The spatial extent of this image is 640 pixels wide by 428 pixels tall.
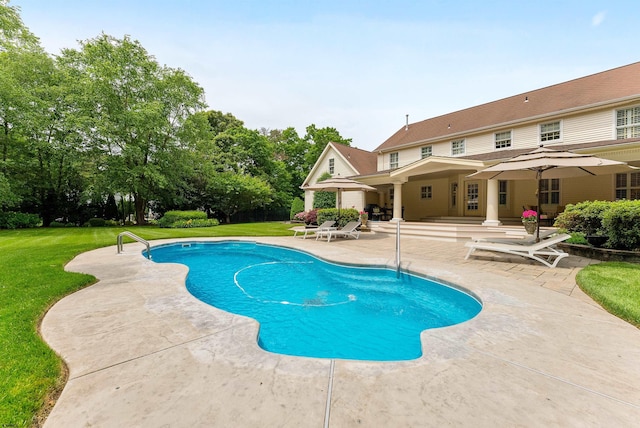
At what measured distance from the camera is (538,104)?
15.4m

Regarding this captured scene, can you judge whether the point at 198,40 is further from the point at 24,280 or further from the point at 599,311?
the point at 599,311

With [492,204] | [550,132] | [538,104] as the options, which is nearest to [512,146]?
[550,132]

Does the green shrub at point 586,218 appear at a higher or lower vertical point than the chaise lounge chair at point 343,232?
higher

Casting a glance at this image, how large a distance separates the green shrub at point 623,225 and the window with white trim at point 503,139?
9.23 m

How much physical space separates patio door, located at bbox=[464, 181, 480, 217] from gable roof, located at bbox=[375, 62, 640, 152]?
3.46 metres

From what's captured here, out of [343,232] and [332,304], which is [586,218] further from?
[332,304]

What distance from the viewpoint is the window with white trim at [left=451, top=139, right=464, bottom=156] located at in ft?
56.6

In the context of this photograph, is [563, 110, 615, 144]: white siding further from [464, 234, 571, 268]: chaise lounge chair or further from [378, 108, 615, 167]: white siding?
[464, 234, 571, 268]: chaise lounge chair

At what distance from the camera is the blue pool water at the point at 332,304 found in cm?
379

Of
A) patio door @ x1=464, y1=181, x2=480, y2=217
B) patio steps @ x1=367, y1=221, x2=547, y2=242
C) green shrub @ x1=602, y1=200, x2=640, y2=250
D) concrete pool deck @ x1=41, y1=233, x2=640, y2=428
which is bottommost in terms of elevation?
concrete pool deck @ x1=41, y1=233, x2=640, y2=428

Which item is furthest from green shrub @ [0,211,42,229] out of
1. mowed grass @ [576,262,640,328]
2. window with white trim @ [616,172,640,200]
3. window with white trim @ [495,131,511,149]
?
window with white trim @ [616,172,640,200]

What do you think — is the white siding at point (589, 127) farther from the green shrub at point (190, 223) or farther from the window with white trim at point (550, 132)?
the green shrub at point (190, 223)

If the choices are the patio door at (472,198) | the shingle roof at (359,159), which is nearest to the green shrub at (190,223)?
the shingle roof at (359,159)

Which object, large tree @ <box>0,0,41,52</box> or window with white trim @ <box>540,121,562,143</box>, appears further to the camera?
large tree @ <box>0,0,41,52</box>
